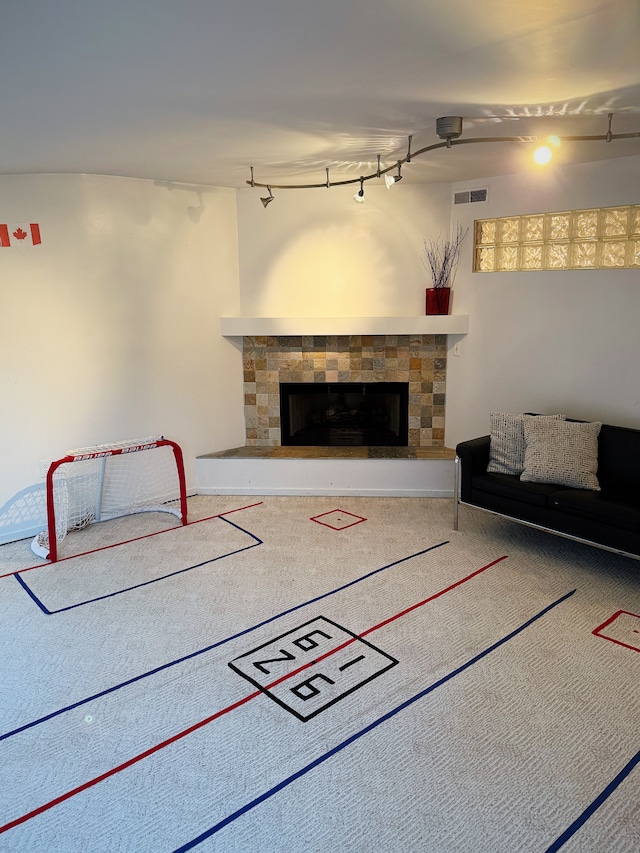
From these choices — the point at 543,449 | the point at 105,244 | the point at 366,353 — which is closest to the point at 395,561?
the point at 543,449

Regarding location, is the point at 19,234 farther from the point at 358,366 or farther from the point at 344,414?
the point at 344,414

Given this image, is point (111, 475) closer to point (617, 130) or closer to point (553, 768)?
point (553, 768)

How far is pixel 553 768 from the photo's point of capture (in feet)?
6.82

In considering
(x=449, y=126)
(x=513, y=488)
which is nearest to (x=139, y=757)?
(x=513, y=488)

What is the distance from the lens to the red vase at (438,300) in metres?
4.82

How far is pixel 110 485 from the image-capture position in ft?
14.9

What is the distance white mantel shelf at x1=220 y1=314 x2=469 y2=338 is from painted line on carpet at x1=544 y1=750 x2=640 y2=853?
11.1 feet

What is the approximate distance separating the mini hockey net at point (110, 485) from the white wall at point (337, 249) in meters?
1.57

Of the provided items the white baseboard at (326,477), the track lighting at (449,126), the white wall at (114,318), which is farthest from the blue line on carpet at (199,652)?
the track lighting at (449,126)

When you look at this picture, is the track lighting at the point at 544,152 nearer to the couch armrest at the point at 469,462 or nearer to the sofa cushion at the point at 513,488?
the couch armrest at the point at 469,462

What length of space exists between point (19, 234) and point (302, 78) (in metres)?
2.52

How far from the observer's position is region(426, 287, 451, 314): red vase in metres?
4.82

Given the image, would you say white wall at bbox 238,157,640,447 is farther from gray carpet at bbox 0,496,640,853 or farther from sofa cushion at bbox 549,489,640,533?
gray carpet at bbox 0,496,640,853

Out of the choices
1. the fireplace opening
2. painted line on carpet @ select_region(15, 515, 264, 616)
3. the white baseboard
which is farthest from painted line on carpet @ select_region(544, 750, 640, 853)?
the fireplace opening
